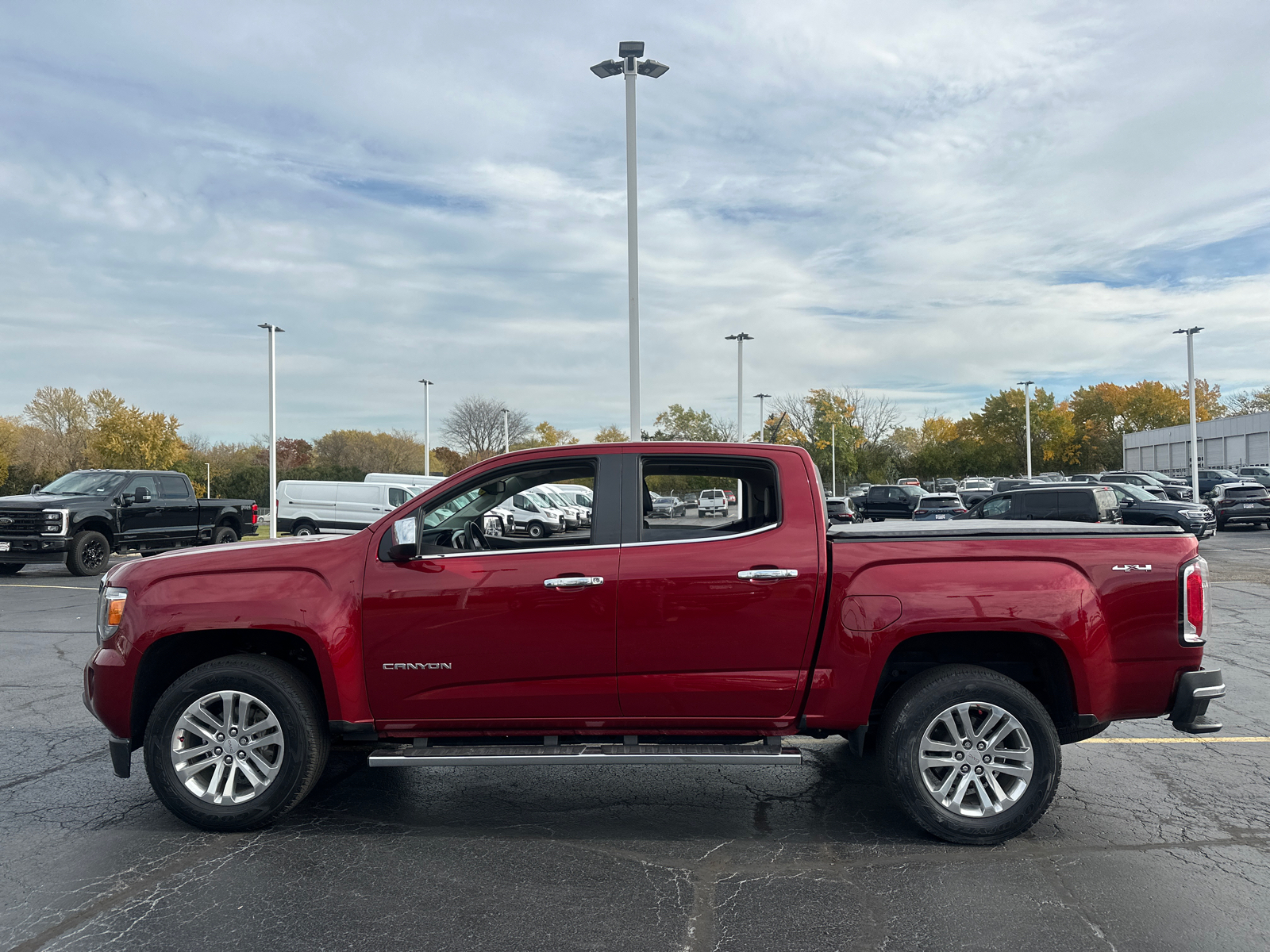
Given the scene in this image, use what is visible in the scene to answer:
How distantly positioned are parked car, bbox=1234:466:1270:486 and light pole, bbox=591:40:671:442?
38.3 meters

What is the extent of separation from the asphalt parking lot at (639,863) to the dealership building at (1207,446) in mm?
70227

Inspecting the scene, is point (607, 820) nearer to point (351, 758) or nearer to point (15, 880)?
point (351, 758)

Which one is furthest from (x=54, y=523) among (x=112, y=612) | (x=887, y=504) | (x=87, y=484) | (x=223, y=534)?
(x=887, y=504)

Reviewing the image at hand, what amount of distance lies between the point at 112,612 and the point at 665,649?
9.14 ft

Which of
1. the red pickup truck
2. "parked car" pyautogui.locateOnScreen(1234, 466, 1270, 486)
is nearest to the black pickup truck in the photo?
the red pickup truck

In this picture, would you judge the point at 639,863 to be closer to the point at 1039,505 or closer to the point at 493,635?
the point at 493,635

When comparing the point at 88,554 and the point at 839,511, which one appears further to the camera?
the point at 88,554

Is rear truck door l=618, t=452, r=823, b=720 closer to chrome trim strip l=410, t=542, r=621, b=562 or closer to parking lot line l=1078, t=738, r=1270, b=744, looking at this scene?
chrome trim strip l=410, t=542, r=621, b=562

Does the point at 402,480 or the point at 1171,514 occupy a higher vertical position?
the point at 402,480

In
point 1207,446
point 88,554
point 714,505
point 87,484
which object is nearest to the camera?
point 714,505

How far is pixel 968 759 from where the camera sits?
4.40m

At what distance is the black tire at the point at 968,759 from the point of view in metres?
4.34

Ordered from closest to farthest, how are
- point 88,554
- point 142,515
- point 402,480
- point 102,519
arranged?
point 88,554, point 102,519, point 142,515, point 402,480

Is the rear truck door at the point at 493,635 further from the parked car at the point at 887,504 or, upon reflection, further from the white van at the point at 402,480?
the parked car at the point at 887,504
